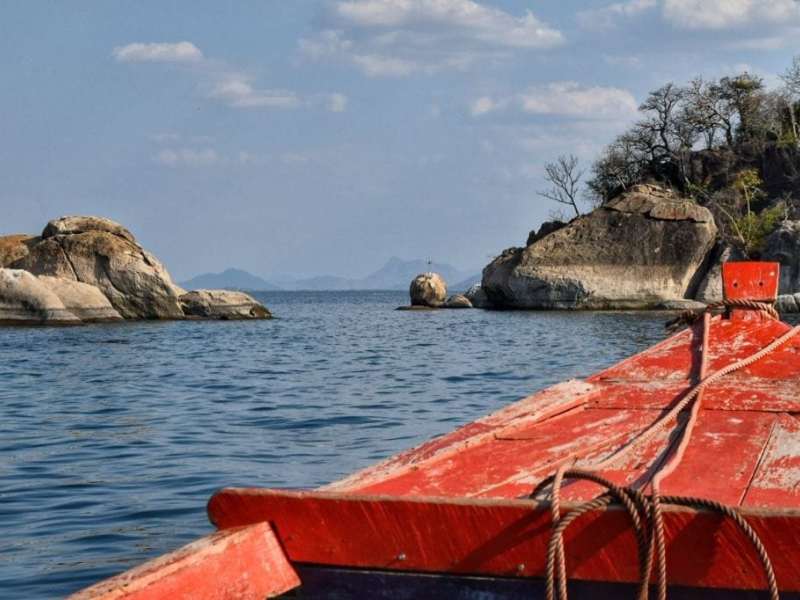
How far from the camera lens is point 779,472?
392 centimetres

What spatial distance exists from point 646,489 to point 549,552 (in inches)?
17.6

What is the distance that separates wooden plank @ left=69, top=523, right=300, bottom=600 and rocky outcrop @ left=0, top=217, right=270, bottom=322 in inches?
1307

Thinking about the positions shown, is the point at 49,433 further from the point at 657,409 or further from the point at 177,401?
the point at 657,409

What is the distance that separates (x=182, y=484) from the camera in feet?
27.2

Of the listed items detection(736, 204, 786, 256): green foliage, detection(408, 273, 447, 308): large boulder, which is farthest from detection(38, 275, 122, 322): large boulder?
detection(736, 204, 786, 256): green foliage

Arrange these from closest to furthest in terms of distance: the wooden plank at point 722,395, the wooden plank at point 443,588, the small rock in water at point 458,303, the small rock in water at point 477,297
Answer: the wooden plank at point 443,588 → the wooden plank at point 722,395 → the small rock in water at point 477,297 → the small rock in water at point 458,303

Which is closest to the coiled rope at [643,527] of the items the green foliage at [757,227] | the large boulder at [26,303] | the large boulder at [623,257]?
the large boulder at [26,303]

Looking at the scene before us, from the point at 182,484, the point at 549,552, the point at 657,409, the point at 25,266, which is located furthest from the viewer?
the point at 25,266

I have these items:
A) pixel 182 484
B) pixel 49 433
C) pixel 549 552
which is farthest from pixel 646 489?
pixel 49 433

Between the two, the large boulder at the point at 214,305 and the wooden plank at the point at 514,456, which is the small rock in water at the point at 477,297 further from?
the wooden plank at the point at 514,456

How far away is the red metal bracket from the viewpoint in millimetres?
6609

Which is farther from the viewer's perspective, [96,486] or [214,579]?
[96,486]

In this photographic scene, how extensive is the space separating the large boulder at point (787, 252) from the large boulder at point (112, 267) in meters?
21.6

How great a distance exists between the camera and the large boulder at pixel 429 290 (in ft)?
174
